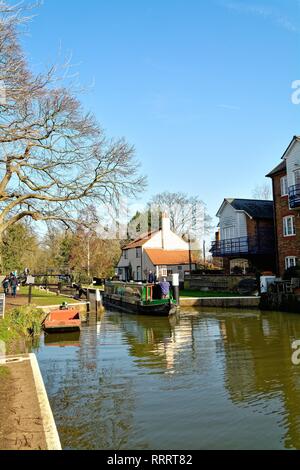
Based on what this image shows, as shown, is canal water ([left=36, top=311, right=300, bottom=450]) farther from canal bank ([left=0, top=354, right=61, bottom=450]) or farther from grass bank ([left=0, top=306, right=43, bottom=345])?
grass bank ([left=0, top=306, right=43, bottom=345])

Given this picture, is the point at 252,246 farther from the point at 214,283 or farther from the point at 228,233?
the point at 214,283

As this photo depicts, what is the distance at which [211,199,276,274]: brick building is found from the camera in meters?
35.1

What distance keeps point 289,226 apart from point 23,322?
68.4 ft

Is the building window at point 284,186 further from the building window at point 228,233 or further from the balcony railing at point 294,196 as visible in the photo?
the building window at point 228,233

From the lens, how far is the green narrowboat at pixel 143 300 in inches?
923

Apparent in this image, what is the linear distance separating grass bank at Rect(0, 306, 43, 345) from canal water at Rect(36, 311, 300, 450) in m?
0.91

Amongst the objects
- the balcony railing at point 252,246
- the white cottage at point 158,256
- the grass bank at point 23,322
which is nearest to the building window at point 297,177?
the balcony railing at point 252,246

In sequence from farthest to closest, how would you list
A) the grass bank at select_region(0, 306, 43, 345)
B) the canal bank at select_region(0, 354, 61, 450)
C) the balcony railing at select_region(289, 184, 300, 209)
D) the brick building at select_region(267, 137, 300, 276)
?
the brick building at select_region(267, 137, 300, 276), the balcony railing at select_region(289, 184, 300, 209), the grass bank at select_region(0, 306, 43, 345), the canal bank at select_region(0, 354, 61, 450)

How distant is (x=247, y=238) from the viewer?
116ft

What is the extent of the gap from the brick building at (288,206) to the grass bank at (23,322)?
62.3 feet

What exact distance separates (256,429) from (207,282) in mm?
28171

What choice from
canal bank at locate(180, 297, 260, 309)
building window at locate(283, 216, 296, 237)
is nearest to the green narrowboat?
canal bank at locate(180, 297, 260, 309)

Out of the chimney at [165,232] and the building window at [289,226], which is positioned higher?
the chimney at [165,232]

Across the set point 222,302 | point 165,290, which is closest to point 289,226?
point 222,302
